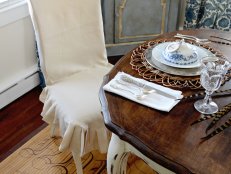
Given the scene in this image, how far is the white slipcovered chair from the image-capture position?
1506 millimetres

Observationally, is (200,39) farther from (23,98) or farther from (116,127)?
(23,98)

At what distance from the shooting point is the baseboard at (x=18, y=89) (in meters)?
2.25

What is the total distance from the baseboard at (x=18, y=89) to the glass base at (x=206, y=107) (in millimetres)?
1549

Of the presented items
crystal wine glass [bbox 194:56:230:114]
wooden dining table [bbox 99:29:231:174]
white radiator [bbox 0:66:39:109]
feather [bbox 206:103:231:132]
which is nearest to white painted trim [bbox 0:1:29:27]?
white radiator [bbox 0:66:39:109]

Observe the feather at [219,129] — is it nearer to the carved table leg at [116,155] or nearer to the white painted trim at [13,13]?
the carved table leg at [116,155]

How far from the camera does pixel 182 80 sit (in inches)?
49.2

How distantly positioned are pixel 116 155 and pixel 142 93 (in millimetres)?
252

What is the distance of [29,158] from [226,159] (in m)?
1.29

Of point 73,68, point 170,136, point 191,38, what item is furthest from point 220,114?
point 73,68

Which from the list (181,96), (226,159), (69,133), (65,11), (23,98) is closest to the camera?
(226,159)

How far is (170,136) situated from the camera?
100 cm

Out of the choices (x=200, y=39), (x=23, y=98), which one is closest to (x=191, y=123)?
(x=200, y=39)

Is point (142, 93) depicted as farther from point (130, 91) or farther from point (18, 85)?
point (18, 85)

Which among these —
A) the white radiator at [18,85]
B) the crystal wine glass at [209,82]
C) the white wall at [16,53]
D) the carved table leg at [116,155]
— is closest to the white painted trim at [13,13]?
the white wall at [16,53]
